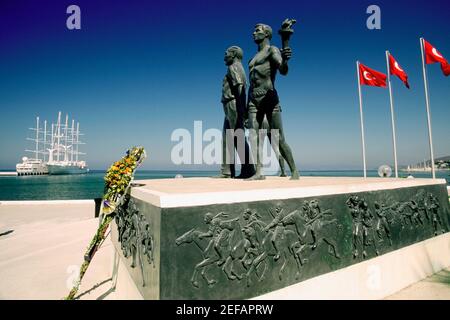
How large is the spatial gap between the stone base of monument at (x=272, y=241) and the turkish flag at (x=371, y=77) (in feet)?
33.7

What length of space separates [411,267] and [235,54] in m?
6.44

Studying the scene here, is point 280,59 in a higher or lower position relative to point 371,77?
lower

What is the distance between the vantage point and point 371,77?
14.4 metres

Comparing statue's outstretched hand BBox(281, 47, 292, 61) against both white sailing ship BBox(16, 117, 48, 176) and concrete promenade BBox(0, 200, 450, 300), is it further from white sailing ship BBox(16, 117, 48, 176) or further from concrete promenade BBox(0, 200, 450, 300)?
white sailing ship BBox(16, 117, 48, 176)

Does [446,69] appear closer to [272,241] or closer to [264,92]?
[264,92]

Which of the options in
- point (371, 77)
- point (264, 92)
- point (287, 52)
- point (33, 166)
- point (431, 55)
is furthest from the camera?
point (33, 166)

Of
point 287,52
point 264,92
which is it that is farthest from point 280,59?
point 264,92

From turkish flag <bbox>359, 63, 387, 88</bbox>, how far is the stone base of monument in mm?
10257

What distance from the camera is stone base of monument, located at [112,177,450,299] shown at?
2.82 m

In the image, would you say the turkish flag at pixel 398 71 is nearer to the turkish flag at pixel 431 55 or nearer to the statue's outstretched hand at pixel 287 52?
the turkish flag at pixel 431 55

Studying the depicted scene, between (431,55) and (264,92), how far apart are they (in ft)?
38.6

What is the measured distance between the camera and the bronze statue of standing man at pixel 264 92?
588 cm

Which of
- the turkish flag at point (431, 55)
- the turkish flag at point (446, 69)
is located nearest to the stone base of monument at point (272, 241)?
the turkish flag at point (446, 69)
